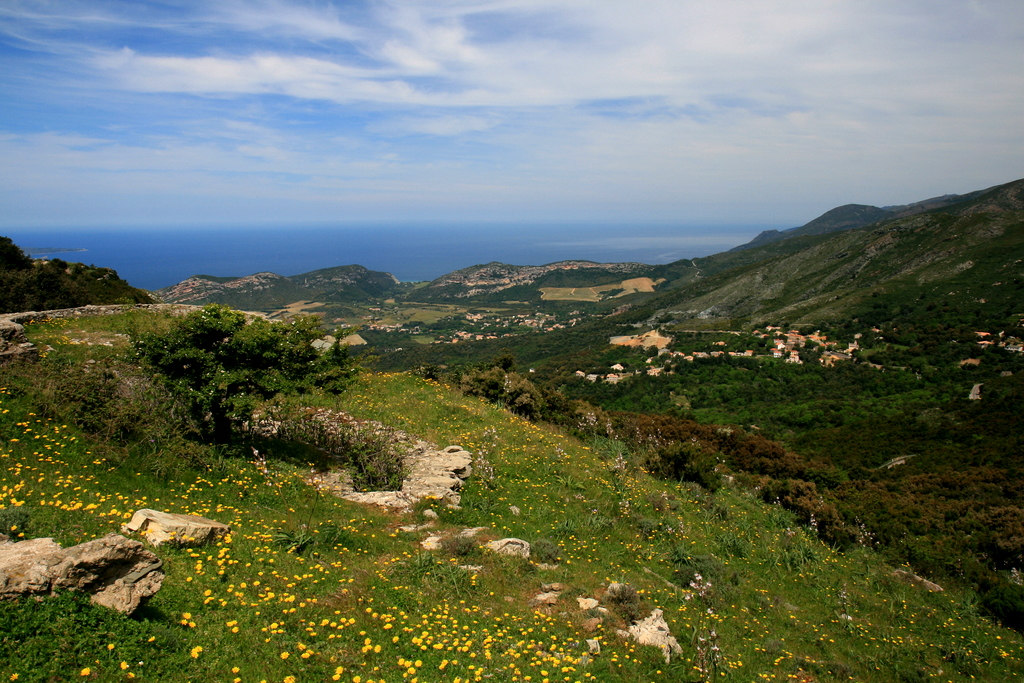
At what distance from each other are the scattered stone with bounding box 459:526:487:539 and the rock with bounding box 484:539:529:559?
1.31 feet

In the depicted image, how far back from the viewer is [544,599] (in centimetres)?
655

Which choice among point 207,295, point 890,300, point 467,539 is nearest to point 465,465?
point 467,539

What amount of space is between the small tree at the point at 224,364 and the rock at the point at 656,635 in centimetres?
753

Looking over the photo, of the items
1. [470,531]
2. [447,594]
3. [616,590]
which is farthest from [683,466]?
[447,594]

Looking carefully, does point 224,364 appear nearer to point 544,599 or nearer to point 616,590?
point 544,599

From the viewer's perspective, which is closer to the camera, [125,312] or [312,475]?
[312,475]

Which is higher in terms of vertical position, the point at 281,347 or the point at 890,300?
the point at 281,347

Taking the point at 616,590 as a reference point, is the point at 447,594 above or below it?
above

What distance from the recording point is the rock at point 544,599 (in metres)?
6.48

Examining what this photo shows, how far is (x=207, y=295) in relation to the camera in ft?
467

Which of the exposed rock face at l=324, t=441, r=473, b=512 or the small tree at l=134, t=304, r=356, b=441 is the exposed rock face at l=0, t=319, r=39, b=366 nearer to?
the small tree at l=134, t=304, r=356, b=441

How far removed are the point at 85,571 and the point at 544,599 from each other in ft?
16.7

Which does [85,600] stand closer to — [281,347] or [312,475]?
[312,475]

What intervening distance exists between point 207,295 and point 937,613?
168 metres
